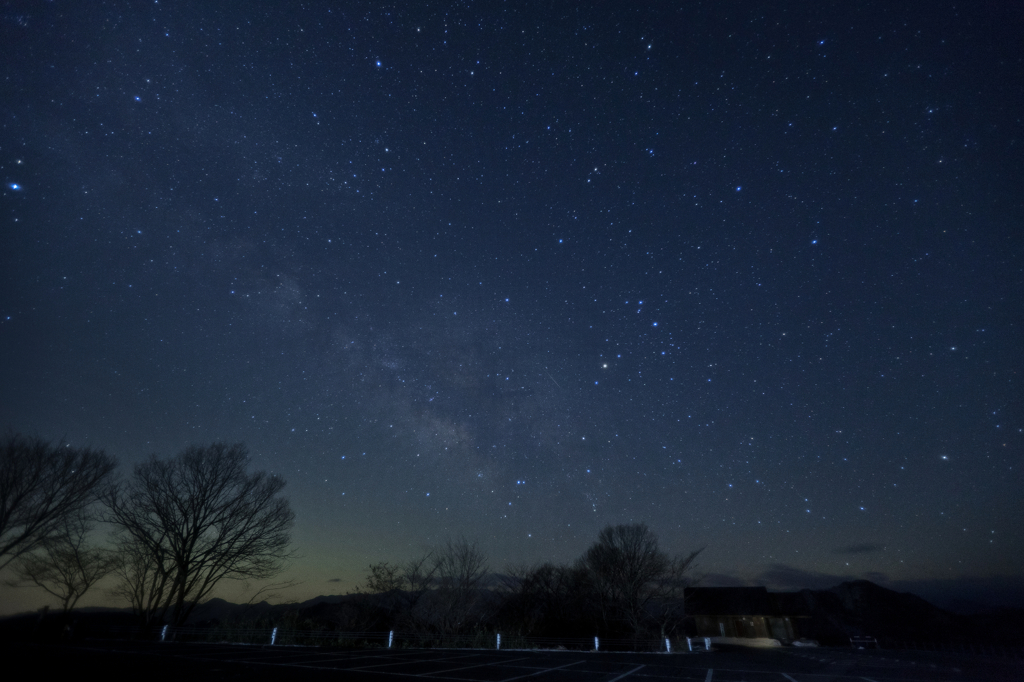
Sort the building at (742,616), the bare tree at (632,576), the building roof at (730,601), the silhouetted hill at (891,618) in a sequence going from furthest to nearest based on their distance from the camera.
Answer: the silhouetted hill at (891,618), the building roof at (730,601), the building at (742,616), the bare tree at (632,576)

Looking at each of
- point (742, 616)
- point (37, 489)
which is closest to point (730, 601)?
point (742, 616)

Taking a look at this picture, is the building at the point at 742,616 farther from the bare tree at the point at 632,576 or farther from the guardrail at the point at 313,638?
the guardrail at the point at 313,638

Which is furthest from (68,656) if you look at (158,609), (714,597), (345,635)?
(714,597)

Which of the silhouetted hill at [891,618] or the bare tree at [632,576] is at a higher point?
the bare tree at [632,576]

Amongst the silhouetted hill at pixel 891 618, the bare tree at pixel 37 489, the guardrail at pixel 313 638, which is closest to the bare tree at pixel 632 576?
the guardrail at pixel 313 638

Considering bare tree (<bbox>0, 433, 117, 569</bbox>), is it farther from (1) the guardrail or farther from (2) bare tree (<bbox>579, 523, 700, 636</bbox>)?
(2) bare tree (<bbox>579, 523, 700, 636</bbox>)

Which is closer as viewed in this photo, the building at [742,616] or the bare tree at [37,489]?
the bare tree at [37,489]

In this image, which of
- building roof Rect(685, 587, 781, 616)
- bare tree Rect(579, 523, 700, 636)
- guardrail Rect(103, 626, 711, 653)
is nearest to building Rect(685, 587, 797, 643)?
building roof Rect(685, 587, 781, 616)

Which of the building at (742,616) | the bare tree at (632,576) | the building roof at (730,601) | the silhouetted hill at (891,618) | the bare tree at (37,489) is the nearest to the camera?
the bare tree at (37,489)

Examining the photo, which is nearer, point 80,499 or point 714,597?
point 80,499

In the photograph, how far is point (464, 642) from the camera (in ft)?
78.4

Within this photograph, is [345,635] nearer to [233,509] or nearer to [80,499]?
[233,509]

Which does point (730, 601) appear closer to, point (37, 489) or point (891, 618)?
point (37, 489)

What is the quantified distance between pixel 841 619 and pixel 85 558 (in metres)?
167
